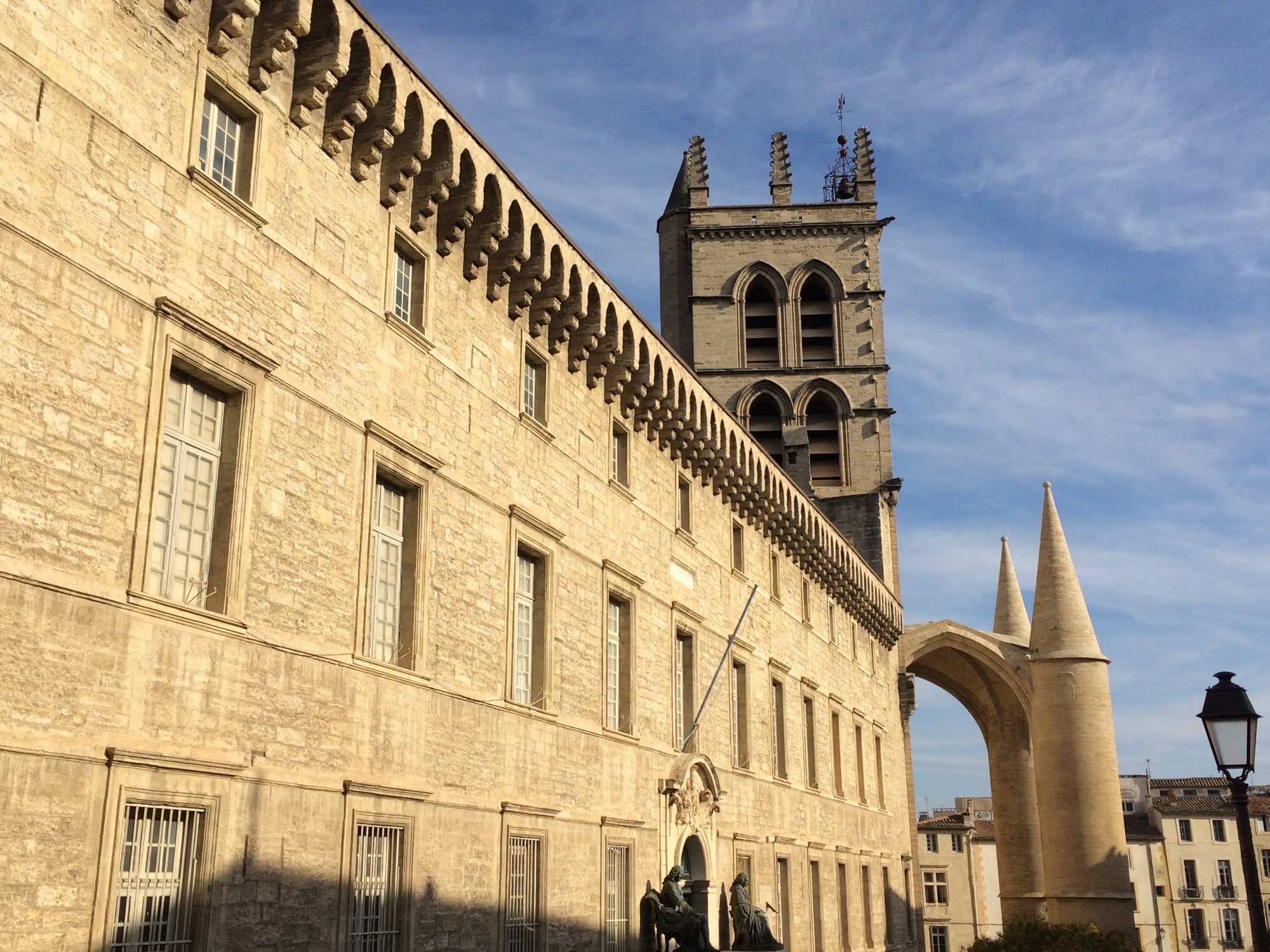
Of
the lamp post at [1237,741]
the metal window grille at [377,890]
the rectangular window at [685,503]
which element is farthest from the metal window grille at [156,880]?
the rectangular window at [685,503]

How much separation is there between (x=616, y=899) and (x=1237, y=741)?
9.10 meters

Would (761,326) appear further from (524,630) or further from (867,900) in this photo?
(524,630)

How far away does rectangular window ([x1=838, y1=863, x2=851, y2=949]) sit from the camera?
85.6ft

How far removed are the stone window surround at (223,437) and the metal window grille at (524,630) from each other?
4.46 meters

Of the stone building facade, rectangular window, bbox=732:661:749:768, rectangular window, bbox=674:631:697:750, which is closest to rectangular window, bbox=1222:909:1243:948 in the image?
rectangular window, bbox=732:661:749:768

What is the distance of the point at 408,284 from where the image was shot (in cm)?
1276

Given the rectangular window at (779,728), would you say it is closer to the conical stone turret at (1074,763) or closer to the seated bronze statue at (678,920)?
the seated bronze statue at (678,920)

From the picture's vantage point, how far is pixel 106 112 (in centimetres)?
891

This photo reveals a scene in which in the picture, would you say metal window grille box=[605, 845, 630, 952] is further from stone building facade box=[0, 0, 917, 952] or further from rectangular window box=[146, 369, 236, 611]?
rectangular window box=[146, 369, 236, 611]

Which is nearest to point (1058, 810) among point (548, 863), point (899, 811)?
point (899, 811)

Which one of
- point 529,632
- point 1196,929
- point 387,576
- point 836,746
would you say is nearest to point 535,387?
point 529,632

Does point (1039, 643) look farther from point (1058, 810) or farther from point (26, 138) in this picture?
point (26, 138)

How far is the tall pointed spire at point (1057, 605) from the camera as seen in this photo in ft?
116

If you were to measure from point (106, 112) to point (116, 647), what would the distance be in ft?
12.2
